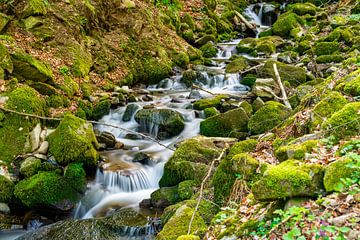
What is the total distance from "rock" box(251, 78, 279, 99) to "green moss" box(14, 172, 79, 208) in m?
6.58

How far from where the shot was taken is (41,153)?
816 centimetres

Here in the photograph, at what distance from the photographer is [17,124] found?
27.5ft

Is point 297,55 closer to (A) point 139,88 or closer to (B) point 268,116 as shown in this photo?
(A) point 139,88

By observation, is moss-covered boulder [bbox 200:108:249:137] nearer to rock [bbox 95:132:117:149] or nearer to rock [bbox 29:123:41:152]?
rock [bbox 95:132:117:149]

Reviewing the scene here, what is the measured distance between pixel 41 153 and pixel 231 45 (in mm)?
13712

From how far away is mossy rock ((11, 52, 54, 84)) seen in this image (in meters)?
10.1

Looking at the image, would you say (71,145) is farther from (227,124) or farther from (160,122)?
(227,124)

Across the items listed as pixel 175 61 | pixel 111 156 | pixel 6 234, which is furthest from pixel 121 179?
pixel 175 61

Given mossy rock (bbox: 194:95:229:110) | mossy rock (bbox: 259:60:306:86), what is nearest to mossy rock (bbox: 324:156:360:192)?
mossy rock (bbox: 194:95:229:110)

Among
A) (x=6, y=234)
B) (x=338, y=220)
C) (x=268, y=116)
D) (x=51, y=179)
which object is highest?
(x=338, y=220)

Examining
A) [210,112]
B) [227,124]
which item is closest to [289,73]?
[210,112]

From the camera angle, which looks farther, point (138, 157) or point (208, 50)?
point (208, 50)

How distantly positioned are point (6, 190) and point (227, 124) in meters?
5.29

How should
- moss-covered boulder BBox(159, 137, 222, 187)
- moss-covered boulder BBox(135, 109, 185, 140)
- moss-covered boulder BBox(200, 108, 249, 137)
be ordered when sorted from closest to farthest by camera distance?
moss-covered boulder BBox(159, 137, 222, 187) < moss-covered boulder BBox(200, 108, 249, 137) < moss-covered boulder BBox(135, 109, 185, 140)
